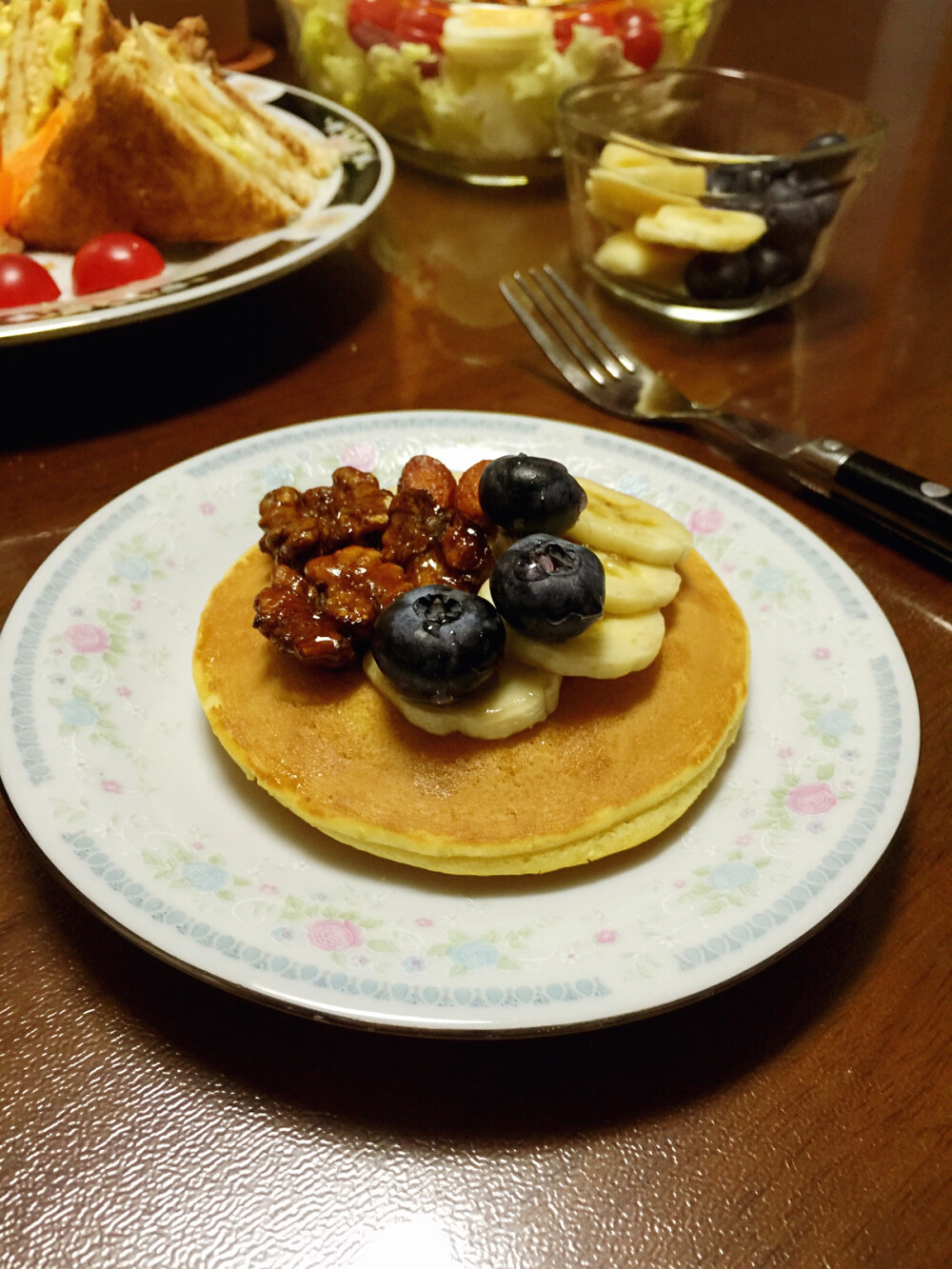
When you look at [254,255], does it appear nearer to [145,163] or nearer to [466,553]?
[145,163]

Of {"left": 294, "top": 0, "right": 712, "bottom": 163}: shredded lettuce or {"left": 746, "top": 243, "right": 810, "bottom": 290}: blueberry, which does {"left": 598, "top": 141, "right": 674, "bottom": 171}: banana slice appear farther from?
{"left": 294, "top": 0, "right": 712, "bottom": 163}: shredded lettuce

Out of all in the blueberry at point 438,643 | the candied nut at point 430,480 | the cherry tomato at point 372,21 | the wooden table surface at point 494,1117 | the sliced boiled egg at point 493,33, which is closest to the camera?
the wooden table surface at point 494,1117

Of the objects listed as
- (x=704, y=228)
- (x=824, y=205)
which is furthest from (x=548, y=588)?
(x=824, y=205)

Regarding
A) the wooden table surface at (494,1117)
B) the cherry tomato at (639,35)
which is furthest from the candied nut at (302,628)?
the cherry tomato at (639,35)

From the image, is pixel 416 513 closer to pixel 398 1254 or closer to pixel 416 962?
pixel 416 962

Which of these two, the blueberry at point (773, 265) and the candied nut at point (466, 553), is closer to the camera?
the candied nut at point (466, 553)

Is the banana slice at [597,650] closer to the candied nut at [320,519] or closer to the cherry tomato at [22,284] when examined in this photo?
the candied nut at [320,519]

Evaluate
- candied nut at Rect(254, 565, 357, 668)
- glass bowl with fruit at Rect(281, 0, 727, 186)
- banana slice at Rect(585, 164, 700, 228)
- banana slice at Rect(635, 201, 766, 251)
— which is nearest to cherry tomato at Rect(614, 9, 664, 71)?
glass bowl with fruit at Rect(281, 0, 727, 186)
